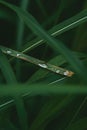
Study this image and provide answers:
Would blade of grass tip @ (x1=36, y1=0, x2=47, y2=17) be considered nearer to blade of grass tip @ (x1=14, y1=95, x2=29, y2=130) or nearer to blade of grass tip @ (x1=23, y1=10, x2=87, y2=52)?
blade of grass tip @ (x1=23, y1=10, x2=87, y2=52)

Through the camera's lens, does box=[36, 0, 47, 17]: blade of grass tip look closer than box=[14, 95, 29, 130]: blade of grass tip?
No

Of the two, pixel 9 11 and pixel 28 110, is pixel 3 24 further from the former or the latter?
pixel 28 110

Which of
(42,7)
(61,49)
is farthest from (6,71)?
(42,7)

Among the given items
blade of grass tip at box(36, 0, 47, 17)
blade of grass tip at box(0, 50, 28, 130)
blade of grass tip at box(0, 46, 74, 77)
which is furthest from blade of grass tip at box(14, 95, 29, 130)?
blade of grass tip at box(36, 0, 47, 17)

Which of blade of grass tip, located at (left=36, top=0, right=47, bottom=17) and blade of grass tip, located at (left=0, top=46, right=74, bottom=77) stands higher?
blade of grass tip, located at (left=36, top=0, right=47, bottom=17)

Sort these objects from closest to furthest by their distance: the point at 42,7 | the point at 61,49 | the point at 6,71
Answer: the point at 61,49 → the point at 6,71 → the point at 42,7

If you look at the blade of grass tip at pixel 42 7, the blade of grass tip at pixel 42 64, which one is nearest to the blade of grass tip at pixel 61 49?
the blade of grass tip at pixel 42 64

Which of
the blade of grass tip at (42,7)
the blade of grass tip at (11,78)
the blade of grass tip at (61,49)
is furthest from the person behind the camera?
the blade of grass tip at (42,7)

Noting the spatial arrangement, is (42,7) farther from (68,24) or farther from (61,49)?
(61,49)

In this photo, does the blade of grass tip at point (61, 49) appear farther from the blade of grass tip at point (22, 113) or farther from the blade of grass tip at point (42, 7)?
the blade of grass tip at point (42, 7)
